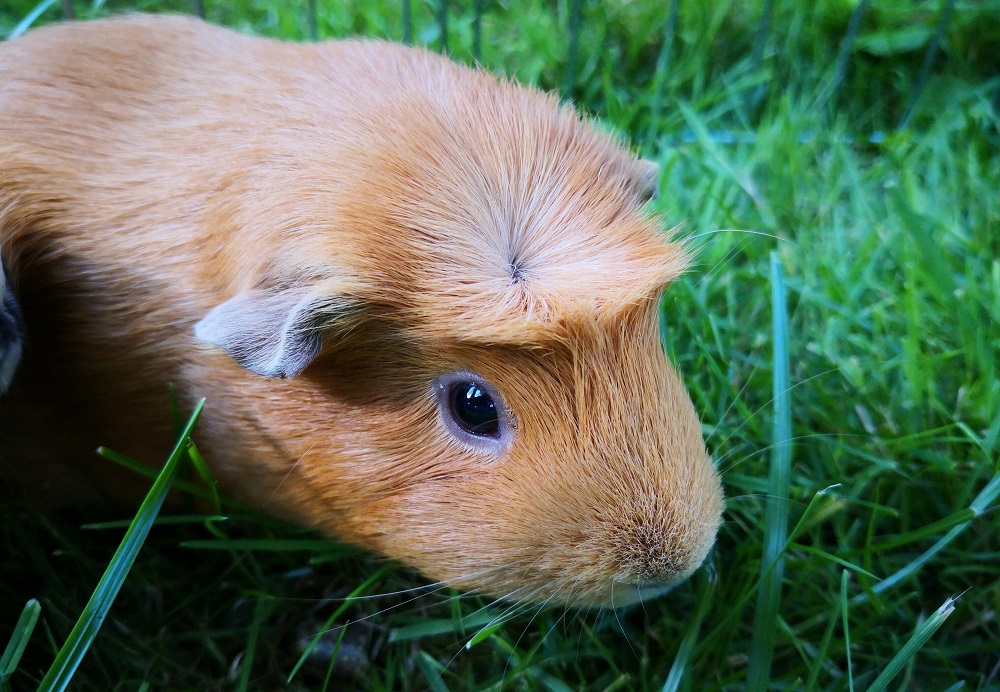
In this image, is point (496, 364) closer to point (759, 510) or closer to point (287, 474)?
point (287, 474)

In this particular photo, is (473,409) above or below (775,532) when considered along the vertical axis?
above

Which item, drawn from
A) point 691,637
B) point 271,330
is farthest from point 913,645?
point 271,330

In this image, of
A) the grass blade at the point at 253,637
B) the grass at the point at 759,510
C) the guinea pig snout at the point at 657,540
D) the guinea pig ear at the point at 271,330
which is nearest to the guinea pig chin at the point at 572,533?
the guinea pig snout at the point at 657,540

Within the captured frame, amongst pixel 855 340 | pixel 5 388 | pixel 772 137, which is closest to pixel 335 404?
pixel 5 388

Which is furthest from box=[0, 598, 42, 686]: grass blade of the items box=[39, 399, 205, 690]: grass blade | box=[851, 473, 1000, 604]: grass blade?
box=[851, 473, 1000, 604]: grass blade

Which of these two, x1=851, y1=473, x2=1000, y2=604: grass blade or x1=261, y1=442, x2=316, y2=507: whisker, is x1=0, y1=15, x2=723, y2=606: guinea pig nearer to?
x1=261, y1=442, x2=316, y2=507: whisker

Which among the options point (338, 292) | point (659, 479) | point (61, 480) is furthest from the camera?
point (61, 480)

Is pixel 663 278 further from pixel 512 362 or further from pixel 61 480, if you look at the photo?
pixel 61 480
